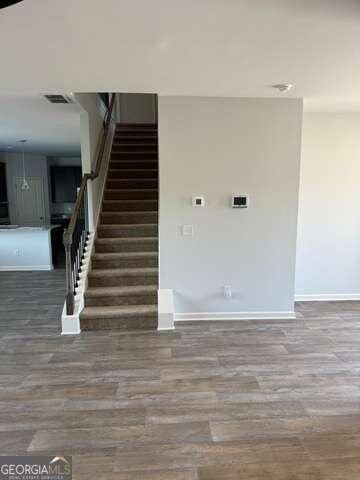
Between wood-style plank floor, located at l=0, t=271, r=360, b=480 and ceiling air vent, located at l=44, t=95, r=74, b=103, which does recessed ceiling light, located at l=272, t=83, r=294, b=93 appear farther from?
wood-style plank floor, located at l=0, t=271, r=360, b=480

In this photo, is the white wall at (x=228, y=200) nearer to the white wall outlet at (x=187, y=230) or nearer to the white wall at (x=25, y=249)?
the white wall outlet at (x=187, y=230)

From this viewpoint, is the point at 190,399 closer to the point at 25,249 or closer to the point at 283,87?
the point at 283,87

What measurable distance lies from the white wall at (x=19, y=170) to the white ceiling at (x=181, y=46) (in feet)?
21.8

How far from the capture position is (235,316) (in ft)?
13.5

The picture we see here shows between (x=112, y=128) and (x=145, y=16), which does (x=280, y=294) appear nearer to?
(x=145, y=16)

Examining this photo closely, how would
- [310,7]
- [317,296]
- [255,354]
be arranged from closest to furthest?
[310,7]
[255,354]
[317,296]

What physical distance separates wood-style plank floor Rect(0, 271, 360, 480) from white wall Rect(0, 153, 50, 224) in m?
6.50

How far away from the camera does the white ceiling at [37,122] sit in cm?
406

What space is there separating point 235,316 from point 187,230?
1201mm

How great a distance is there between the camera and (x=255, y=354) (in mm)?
3211

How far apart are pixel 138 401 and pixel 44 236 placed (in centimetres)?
498

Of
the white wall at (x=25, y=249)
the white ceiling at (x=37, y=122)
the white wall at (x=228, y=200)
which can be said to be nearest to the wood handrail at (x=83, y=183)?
the white ceiling at (x=37, y=122)

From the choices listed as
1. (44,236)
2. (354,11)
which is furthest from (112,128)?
(354,11)

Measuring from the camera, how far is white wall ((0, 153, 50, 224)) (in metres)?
9.43
